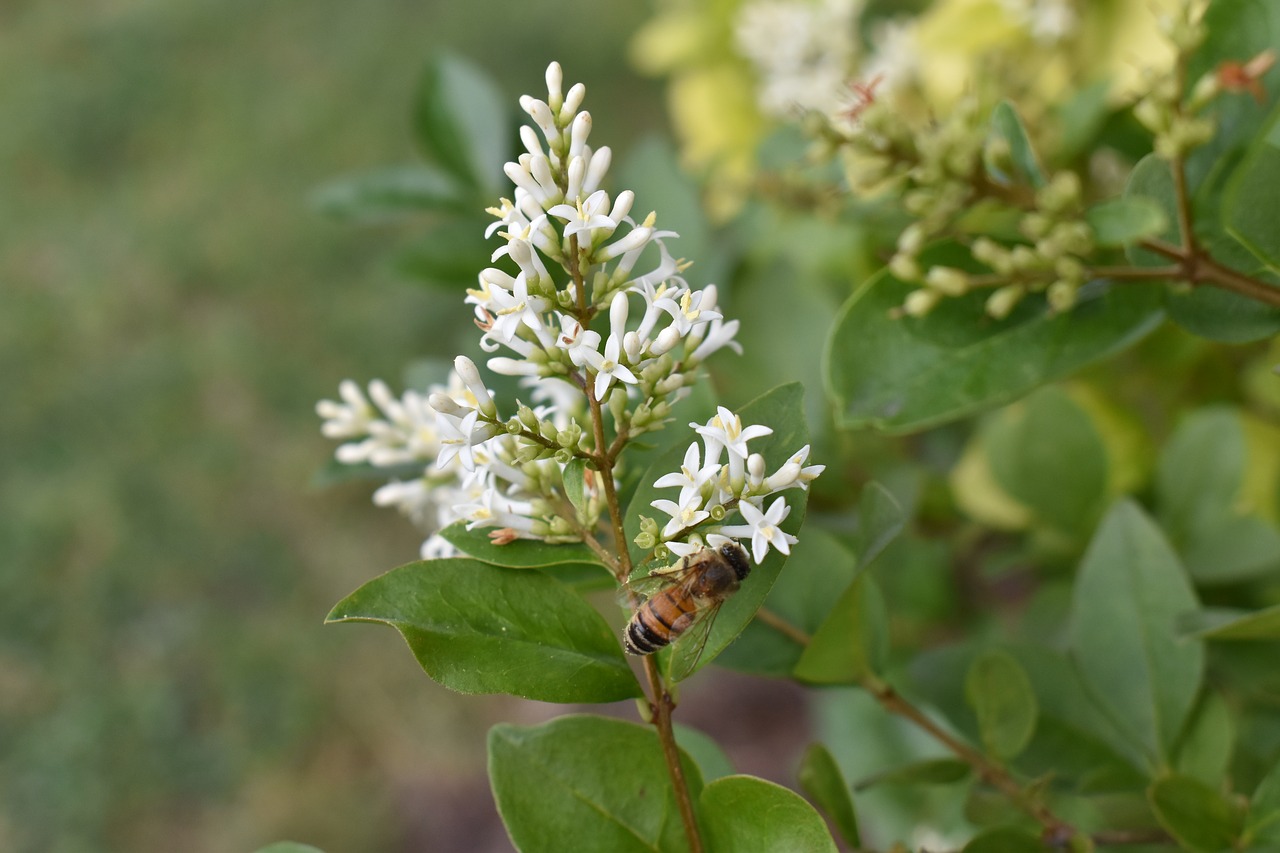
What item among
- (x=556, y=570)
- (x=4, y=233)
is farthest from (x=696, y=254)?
(x=4, y=233)

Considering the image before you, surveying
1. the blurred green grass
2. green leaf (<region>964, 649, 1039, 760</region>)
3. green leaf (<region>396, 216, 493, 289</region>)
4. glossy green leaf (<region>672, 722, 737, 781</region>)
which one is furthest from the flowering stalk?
the blurred green grass

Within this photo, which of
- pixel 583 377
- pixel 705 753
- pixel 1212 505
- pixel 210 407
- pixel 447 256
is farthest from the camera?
pixel 210 407

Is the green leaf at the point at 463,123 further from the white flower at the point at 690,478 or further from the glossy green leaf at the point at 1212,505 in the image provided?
the glossy green leaf at the point at 1212,505

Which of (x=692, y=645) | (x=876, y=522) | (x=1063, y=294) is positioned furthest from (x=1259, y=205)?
(x=692, y=645)

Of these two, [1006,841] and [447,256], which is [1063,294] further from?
[447,256]

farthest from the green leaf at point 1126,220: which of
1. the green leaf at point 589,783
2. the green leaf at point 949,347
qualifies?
the green leaf at point 589,783

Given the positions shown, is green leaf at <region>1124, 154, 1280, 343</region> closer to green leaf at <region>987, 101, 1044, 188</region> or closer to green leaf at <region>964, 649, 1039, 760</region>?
green leaf at <region>987, 101, 1044, 188</region>

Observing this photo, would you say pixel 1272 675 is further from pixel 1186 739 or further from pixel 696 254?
pixel 696 254
